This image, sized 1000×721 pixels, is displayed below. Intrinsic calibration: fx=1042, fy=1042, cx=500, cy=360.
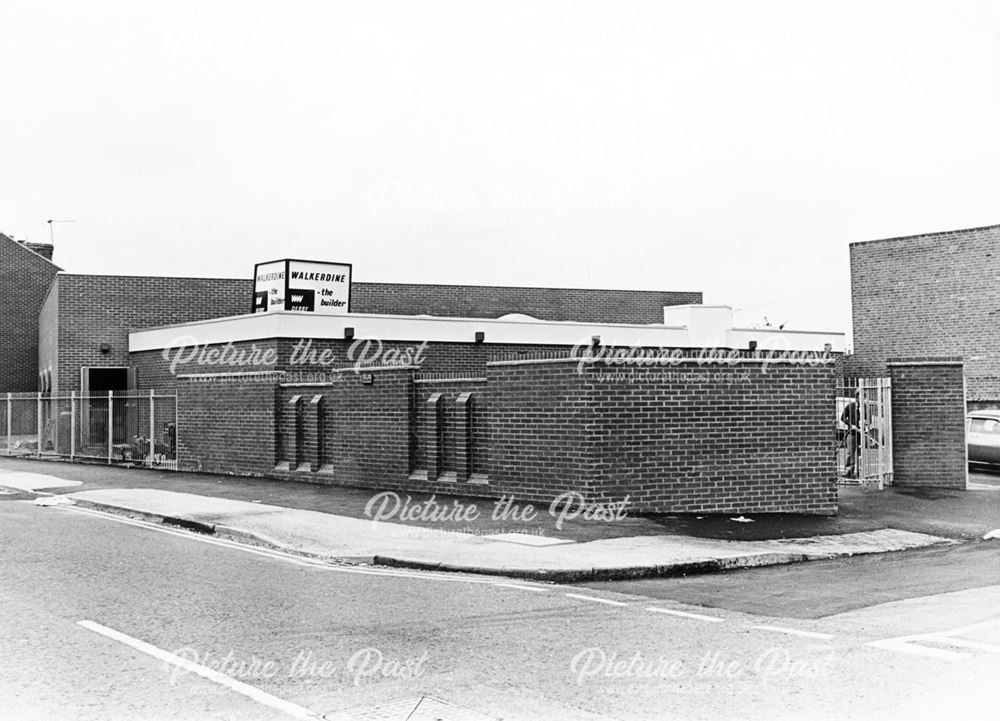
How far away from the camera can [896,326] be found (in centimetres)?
3903

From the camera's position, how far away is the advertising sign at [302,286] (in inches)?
1155

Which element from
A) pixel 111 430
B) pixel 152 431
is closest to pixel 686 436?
pixel 152 431

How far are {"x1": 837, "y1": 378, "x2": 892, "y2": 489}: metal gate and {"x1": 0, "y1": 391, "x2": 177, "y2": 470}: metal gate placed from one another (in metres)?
16.1

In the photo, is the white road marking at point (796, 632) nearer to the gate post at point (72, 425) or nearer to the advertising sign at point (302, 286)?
the advertising sign at point (302, 286)

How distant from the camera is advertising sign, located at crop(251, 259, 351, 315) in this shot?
2934cm

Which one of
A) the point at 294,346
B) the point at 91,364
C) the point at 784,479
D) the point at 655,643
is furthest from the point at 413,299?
the point at 655,643

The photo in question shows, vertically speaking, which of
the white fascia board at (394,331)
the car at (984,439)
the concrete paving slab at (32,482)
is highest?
the white fascia board at (394,331)

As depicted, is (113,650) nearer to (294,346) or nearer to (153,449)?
(294,346)

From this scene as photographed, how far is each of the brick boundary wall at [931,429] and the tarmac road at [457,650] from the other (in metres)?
9.83

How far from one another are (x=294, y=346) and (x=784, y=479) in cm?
1346

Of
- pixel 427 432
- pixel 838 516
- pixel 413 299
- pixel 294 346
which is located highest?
pixel 413 299

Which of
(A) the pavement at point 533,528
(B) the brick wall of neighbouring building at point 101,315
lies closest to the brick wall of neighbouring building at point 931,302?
(A) the pavement at point 533,528

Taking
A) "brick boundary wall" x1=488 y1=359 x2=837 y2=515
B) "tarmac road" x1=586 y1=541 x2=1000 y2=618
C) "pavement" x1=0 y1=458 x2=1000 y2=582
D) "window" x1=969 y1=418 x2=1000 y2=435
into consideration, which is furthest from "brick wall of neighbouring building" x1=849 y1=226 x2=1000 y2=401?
"tarmac road" x1=586 y1=541 x2=1000 y2=618

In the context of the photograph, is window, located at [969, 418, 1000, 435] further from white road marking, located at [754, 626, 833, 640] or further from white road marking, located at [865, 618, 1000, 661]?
white road marking, located at [754, 626, 833, 640]
